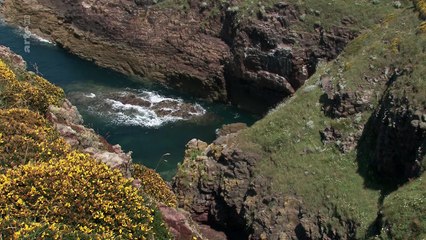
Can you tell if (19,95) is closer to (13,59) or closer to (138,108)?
(13,59)

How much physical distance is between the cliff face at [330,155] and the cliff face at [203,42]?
56.5 ft

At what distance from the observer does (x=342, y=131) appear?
1668 inches

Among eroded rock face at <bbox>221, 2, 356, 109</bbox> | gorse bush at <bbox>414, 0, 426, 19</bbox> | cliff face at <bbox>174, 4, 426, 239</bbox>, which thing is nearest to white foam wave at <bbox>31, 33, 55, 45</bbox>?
eroded rock face at <bbox>221, 2, 356, 109</bbox>

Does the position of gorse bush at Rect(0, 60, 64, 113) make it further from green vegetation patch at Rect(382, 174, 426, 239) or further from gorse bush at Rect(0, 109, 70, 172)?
green vegetation patch at Rect(382, 174, 426, 239)

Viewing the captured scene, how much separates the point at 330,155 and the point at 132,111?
31.2m

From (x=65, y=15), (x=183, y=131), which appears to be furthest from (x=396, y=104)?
(x=65, y=15)

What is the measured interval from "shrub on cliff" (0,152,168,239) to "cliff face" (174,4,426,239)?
1704 cm

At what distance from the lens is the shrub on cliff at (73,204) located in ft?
52.5

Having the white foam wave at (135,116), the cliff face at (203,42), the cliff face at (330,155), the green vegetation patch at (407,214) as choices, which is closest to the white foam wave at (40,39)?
the cliff face at (203,42)

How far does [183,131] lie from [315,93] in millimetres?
19956

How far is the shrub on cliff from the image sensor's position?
16.0 meters

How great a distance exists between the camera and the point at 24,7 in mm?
92312

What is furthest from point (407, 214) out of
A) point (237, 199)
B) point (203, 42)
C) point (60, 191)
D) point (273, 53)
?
point (203, 42)

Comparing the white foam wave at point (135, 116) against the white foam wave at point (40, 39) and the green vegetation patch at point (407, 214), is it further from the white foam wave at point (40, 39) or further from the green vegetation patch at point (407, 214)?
the green vegetation patch at point (407, 214)
